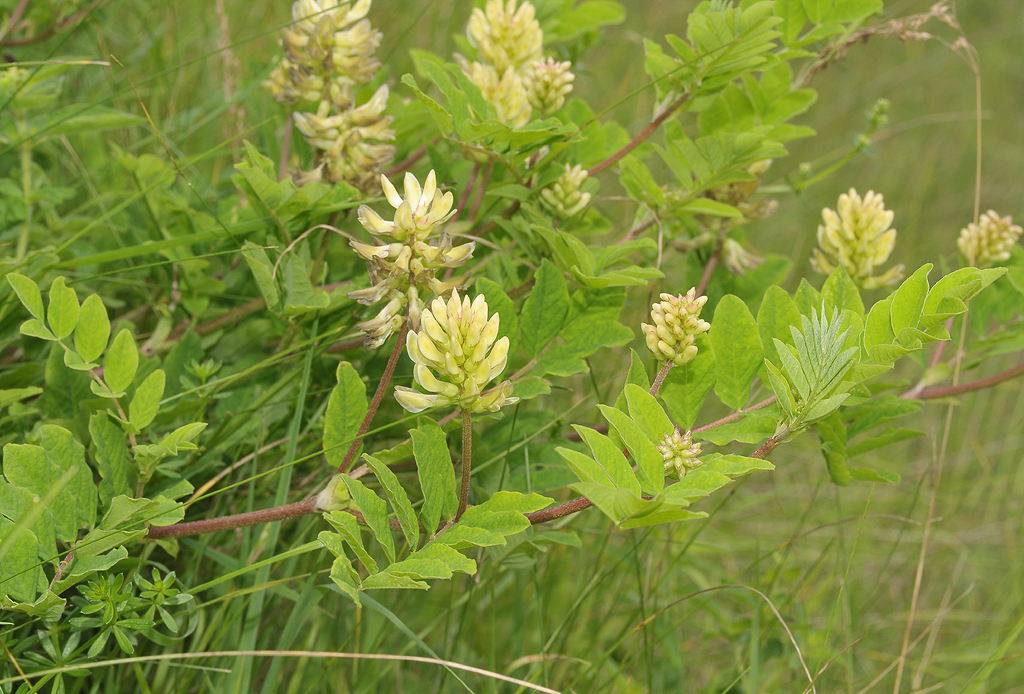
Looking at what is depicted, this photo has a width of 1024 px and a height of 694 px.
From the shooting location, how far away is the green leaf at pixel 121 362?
51.9 inches

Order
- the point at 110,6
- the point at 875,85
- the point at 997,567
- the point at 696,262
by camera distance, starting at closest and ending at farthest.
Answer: the point at 696,262
the point at 110,6
the point at 997,567
the point at 875,85

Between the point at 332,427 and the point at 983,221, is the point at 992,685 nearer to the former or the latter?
the point at 983,221

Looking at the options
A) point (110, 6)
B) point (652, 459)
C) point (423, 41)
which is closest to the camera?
point (652, 459)

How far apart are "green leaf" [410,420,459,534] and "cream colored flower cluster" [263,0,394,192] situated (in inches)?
24.5

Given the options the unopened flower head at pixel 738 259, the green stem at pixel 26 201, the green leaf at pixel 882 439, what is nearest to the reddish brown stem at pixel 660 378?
the green leaf at pixel 882 439

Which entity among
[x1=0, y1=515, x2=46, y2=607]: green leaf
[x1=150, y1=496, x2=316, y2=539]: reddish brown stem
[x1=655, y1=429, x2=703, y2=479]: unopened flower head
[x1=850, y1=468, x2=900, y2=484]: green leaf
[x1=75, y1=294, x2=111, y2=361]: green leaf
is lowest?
[x1=850, y1=468, x2=900, y2=484]: green leaf

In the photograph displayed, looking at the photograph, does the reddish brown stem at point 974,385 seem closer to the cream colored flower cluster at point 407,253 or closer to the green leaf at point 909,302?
the green leaf at point 909,302

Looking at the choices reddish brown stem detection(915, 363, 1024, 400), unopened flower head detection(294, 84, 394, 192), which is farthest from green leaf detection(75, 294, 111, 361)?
reddish brown stem detection(915, 363, 1024, 400)

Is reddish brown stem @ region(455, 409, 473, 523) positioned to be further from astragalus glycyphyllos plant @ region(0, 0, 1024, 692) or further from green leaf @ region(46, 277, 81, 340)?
green leaf @ region(46, 277, 81, 340)

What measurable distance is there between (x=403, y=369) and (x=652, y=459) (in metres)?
0.76

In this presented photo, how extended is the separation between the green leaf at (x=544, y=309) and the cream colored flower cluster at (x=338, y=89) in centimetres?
45

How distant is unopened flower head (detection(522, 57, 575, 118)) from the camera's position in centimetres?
154

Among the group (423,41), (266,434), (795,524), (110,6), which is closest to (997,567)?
(795,524)

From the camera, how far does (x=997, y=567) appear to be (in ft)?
9.24
